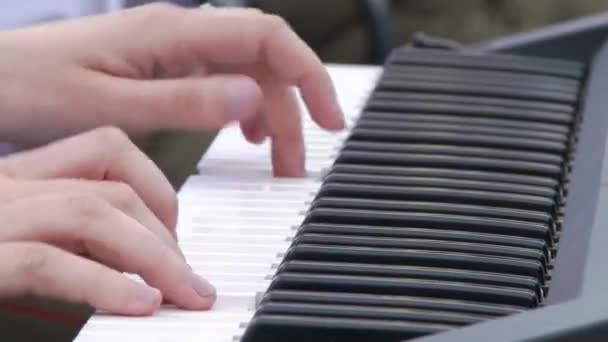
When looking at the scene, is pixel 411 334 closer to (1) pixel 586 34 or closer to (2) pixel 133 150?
(2) pixel 133 150

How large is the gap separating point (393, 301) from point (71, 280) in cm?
12

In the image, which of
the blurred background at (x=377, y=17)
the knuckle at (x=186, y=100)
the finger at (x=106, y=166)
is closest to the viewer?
the finger at (x=106, y=166)

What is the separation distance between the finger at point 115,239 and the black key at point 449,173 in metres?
0.14

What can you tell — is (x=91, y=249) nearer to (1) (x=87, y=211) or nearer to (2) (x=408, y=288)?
(1) (x=87, y=211)

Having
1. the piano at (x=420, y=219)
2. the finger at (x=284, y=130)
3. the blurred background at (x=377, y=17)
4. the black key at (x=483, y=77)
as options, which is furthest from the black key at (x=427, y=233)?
the blurred background at (x=377, y=17)

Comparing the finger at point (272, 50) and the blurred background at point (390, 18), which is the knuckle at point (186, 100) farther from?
the blurred background at point (390, 18)

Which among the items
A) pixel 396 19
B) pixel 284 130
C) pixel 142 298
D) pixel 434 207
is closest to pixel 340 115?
pixel 284 130

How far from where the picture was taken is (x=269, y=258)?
0.48 metres

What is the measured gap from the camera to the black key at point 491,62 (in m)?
0.71

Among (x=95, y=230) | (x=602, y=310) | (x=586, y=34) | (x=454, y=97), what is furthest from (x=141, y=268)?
(x=586, y=34)

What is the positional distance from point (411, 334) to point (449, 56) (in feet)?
1.22

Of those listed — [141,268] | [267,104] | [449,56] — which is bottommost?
[141,268]

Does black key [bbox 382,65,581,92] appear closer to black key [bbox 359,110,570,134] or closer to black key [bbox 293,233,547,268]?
black key [bbox 359,110,570,134]

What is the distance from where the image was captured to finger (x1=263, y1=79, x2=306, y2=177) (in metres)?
0.60
